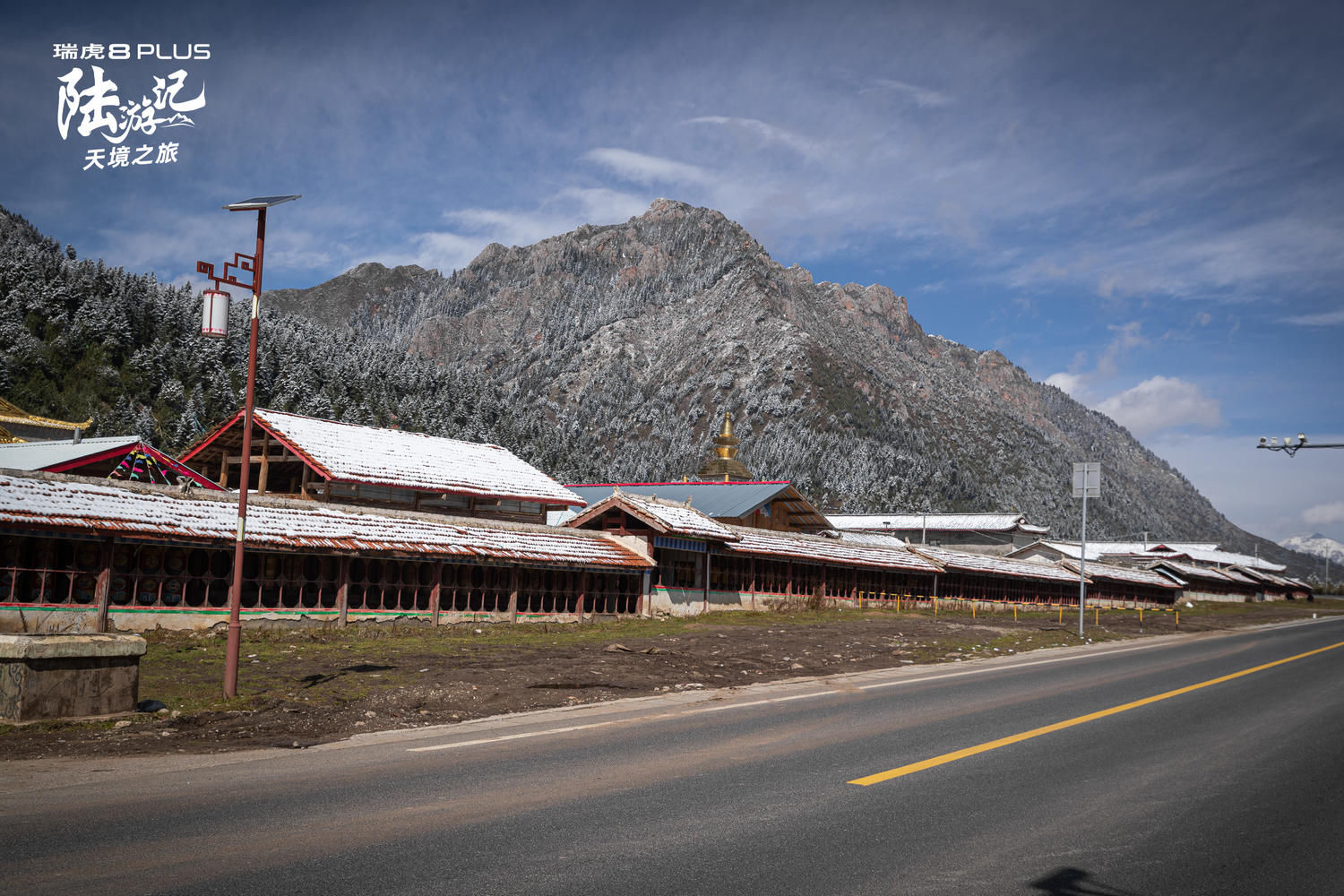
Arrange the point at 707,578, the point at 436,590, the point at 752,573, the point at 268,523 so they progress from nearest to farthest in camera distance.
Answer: the point at 268,523 < the point at 436,590 < the point at 707,578 < the point at 752,573

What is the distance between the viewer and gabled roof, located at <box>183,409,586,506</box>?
35281mm

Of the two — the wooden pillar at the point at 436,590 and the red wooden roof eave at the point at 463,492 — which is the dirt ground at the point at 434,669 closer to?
the wooden pillar at the point at 436,590

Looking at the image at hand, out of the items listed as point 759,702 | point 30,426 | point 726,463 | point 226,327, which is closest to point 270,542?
point 226,327

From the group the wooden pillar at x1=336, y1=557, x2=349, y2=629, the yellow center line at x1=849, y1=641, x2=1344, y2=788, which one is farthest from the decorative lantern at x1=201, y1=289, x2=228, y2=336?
the wooden pillar at x1=336, y1=557, x2=349, y2=629

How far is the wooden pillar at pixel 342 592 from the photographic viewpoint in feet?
84.1

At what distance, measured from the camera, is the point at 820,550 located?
152 feet

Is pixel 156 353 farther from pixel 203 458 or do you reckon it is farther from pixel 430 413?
pixel 203 458

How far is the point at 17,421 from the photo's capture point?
53219 mm

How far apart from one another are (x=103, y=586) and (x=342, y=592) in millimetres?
5987

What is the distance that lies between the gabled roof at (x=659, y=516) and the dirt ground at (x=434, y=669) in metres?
3.58

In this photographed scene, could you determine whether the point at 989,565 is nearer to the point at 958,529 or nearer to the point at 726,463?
the point at 726,463

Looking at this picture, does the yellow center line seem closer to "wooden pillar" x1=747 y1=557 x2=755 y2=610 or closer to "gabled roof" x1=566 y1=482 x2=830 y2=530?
"wooden pillar" x1=747 y1=557 x2=755 y2=610

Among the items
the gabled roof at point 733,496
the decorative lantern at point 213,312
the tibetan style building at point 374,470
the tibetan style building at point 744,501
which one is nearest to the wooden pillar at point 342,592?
the tibetan style building at point 374,470

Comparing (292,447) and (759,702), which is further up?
(292,447)
